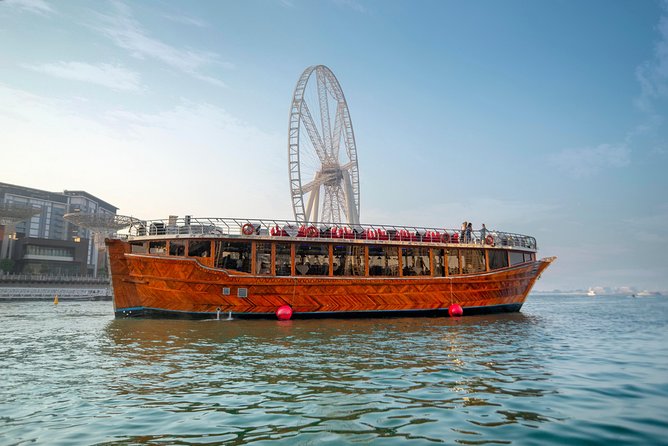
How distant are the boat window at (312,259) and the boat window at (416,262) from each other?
4954 mm

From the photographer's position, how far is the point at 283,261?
83.4 ft

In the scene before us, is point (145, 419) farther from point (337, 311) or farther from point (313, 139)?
point (313, 139)

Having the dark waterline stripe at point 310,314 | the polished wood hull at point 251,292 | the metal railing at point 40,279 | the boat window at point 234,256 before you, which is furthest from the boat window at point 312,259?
the metal railing at point 40,279

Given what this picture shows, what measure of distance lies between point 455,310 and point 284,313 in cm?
979

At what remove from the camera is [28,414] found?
22.5ft

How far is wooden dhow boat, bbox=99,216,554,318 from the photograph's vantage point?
22594mm

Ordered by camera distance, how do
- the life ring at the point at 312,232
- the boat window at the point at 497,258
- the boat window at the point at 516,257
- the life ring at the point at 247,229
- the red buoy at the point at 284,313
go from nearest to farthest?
the red buoy at the point at 284,313 < the life ring at the point at 247,229 < the life ring at the point at 312,232 < the boat window at the point at 497,258 < the boat window at the point at 516,257

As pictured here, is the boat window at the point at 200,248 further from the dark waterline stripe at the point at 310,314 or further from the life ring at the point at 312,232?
the life ring at the point at 312,232

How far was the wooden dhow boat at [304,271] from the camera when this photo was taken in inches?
890

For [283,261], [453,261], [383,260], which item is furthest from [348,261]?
[453,261]

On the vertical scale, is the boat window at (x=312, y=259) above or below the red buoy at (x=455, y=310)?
above

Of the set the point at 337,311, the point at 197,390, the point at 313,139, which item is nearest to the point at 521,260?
the point at 337,311

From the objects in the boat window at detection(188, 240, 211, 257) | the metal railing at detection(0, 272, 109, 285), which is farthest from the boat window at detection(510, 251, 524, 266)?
the metal railing at detection(0, 272, 109, 285)

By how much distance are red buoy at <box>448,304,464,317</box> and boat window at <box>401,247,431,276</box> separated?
2555mm
